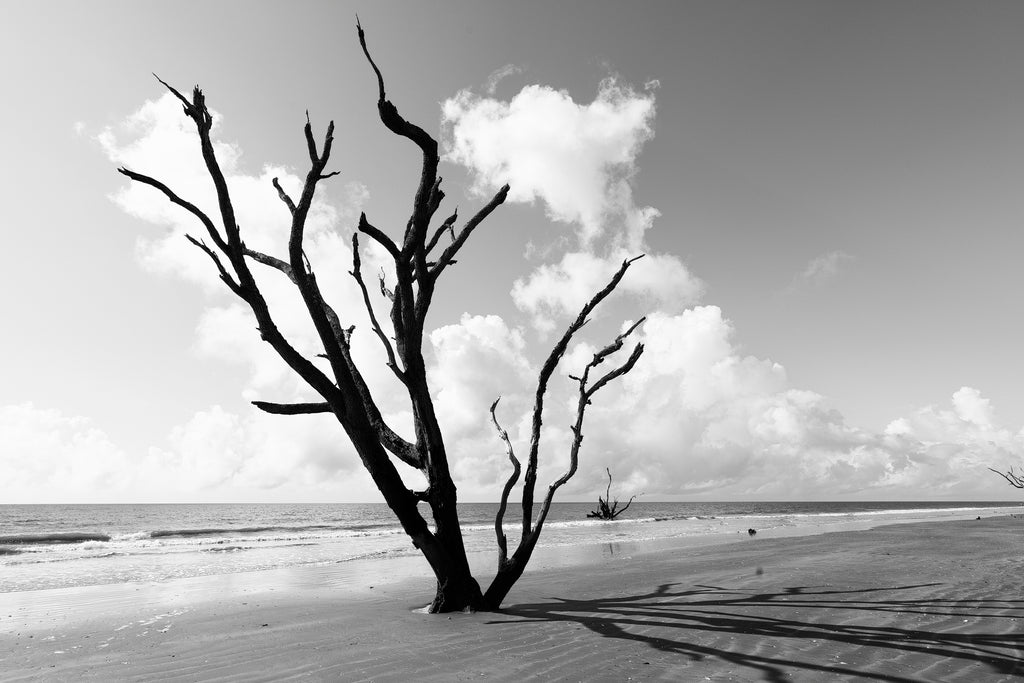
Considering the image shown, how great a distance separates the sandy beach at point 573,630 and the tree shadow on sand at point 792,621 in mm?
26

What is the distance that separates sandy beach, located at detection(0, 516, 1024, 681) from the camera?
15.6 ft

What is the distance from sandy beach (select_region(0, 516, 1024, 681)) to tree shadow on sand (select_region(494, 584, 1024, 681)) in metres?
0.03

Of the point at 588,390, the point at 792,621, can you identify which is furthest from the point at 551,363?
the point at 792,621

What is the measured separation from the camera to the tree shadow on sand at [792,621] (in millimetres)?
4852

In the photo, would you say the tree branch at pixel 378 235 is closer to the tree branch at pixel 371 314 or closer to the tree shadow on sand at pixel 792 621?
the tree branch at pixel 371 314

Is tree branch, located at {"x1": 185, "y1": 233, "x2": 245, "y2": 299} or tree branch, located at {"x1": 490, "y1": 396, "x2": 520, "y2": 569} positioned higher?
tree branch, located at {"x1": 185, "y1": 233, "x2": 245, "y2": 299}

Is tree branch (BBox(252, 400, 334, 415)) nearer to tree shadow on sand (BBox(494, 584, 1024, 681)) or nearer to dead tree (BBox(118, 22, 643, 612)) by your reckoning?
dead tree (BBox(118, 22, 643, 612))

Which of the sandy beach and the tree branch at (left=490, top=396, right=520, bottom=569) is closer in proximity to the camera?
the sandy beach

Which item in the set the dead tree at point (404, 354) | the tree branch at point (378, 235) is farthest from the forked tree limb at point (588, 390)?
the tree branch at point (378, 235)

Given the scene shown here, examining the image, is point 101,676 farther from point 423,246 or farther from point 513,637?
point 423,246

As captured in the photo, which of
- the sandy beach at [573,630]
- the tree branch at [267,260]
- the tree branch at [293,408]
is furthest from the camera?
the tree branch at [267,260]

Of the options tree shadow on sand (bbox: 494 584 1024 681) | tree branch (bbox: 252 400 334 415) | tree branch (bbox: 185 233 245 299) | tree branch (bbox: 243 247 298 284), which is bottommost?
tree shadow on sand (bbox: 494 584 1024 681)

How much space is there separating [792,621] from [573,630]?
254cm

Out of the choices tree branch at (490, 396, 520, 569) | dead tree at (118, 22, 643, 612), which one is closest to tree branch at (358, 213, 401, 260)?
dead tree at (118, 22, 643, 612)
